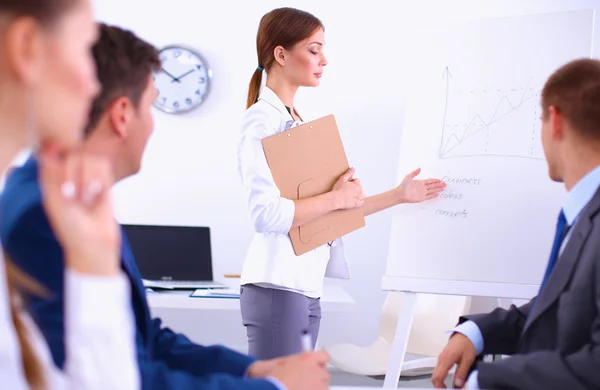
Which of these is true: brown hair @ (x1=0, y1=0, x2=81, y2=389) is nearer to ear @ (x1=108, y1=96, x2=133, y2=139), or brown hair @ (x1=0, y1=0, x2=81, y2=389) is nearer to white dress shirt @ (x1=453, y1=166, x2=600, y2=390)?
ear @ (x1=108, y1=96, x2=133, y2=139)

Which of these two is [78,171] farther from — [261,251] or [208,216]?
[208,216]

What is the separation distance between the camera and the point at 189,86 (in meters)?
4.35

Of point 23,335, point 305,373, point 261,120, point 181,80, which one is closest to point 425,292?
point 261,120

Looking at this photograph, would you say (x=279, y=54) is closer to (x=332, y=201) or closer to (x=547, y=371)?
(x=332, y=201)

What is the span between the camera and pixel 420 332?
11.1 ft

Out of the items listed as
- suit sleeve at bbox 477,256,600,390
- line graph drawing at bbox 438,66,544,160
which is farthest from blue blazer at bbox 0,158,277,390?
line graph drawing at bbox 438,66,544,160

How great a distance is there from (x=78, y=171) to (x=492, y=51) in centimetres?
215

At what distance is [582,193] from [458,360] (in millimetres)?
513

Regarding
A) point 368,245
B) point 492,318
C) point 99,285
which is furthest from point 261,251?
point 368,245

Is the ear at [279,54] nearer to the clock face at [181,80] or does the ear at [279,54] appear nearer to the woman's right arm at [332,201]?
the woman's right arm at [332,201]

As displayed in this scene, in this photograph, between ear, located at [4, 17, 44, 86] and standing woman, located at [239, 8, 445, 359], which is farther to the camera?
standing woman, located at [239, 8, 445, 359]

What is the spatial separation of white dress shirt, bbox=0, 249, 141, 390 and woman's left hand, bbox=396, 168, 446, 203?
1777 mm

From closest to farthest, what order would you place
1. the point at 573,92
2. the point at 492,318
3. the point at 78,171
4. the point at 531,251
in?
the point at 78,171 → the point at 573,92 → the point at 492,318 → the point at 531,251

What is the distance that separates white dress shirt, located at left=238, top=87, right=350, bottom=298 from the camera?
1841 millimetres
